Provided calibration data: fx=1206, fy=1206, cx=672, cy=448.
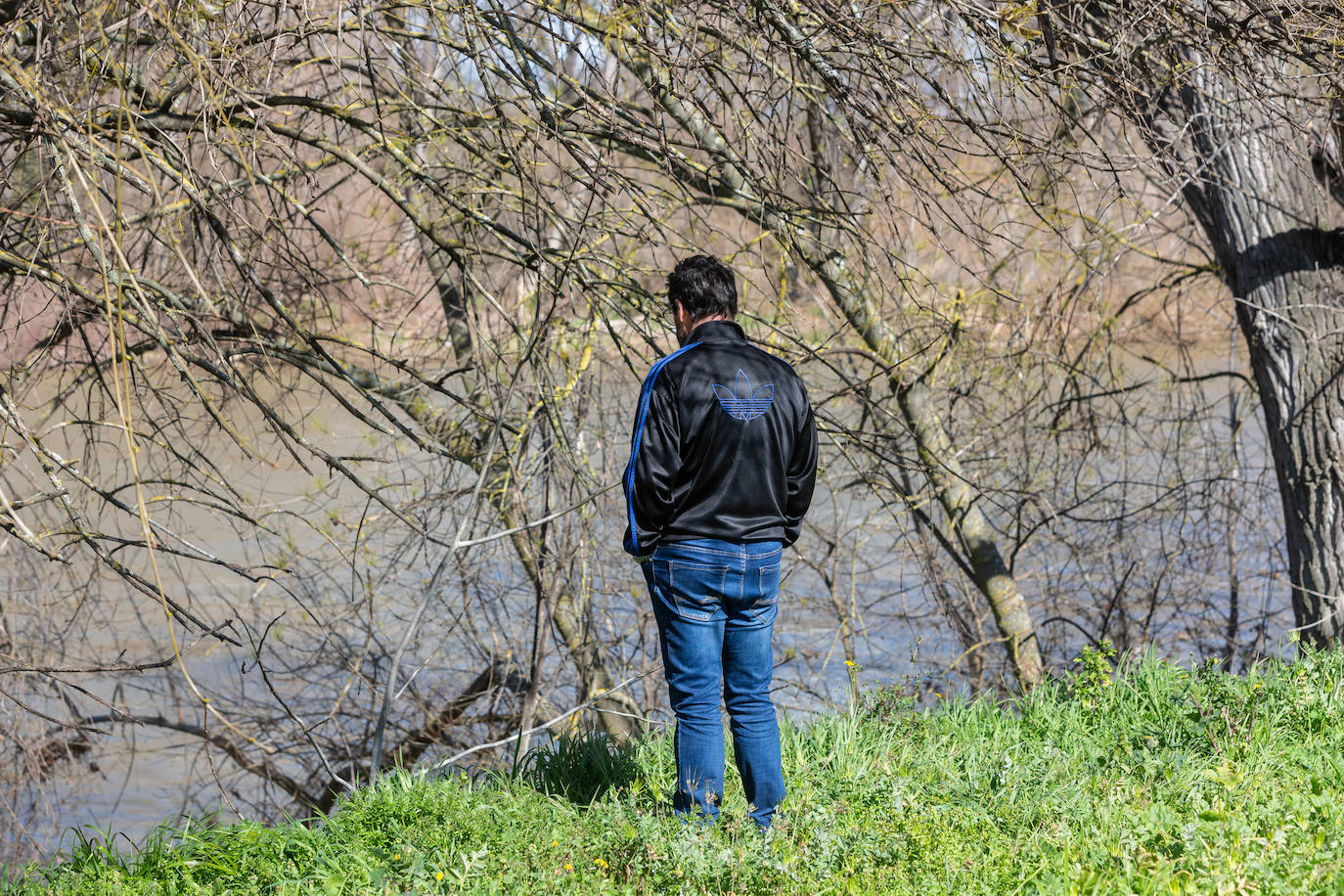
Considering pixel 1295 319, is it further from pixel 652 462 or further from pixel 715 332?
pixel 652 462

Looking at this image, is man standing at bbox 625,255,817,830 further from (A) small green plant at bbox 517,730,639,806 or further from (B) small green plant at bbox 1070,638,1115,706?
(B) small green plant at bbox 1070,638,1115,706

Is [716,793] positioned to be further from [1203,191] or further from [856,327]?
[1203,191]

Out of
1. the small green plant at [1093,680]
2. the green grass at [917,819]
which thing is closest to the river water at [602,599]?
the small green plant at [1093,680]

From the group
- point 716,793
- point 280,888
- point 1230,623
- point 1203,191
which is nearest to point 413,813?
point 280,888

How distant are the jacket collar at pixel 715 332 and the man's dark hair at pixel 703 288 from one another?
0.17 feet

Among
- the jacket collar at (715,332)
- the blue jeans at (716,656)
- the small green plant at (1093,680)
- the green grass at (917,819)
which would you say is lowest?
the green grass at (917,819)

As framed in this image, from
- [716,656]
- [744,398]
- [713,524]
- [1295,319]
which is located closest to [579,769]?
[716,656]

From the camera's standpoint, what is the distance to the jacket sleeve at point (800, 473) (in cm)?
334

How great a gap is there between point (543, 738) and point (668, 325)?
408 cm

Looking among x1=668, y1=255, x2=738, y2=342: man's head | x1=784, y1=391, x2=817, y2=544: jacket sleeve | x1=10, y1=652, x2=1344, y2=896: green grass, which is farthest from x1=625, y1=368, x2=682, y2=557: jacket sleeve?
x1=10, y1=652, x2=1344, y2=896: green grass

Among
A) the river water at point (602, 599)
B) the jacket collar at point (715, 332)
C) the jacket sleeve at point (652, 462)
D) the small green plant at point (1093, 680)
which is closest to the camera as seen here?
the jacket sleeve at point (652, 462)

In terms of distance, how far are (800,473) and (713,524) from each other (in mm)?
358

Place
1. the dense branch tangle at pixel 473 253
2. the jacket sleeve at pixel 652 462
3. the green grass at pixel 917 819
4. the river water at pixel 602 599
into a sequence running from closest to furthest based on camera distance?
the green grass at pixel 917 819, the jacket sleeve at pixel 652 462, the dense branch tangle at pixel 473 253, the river water at pixel 602 599

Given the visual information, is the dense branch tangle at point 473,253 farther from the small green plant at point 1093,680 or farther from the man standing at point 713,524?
the small green plant at point 1093,680
